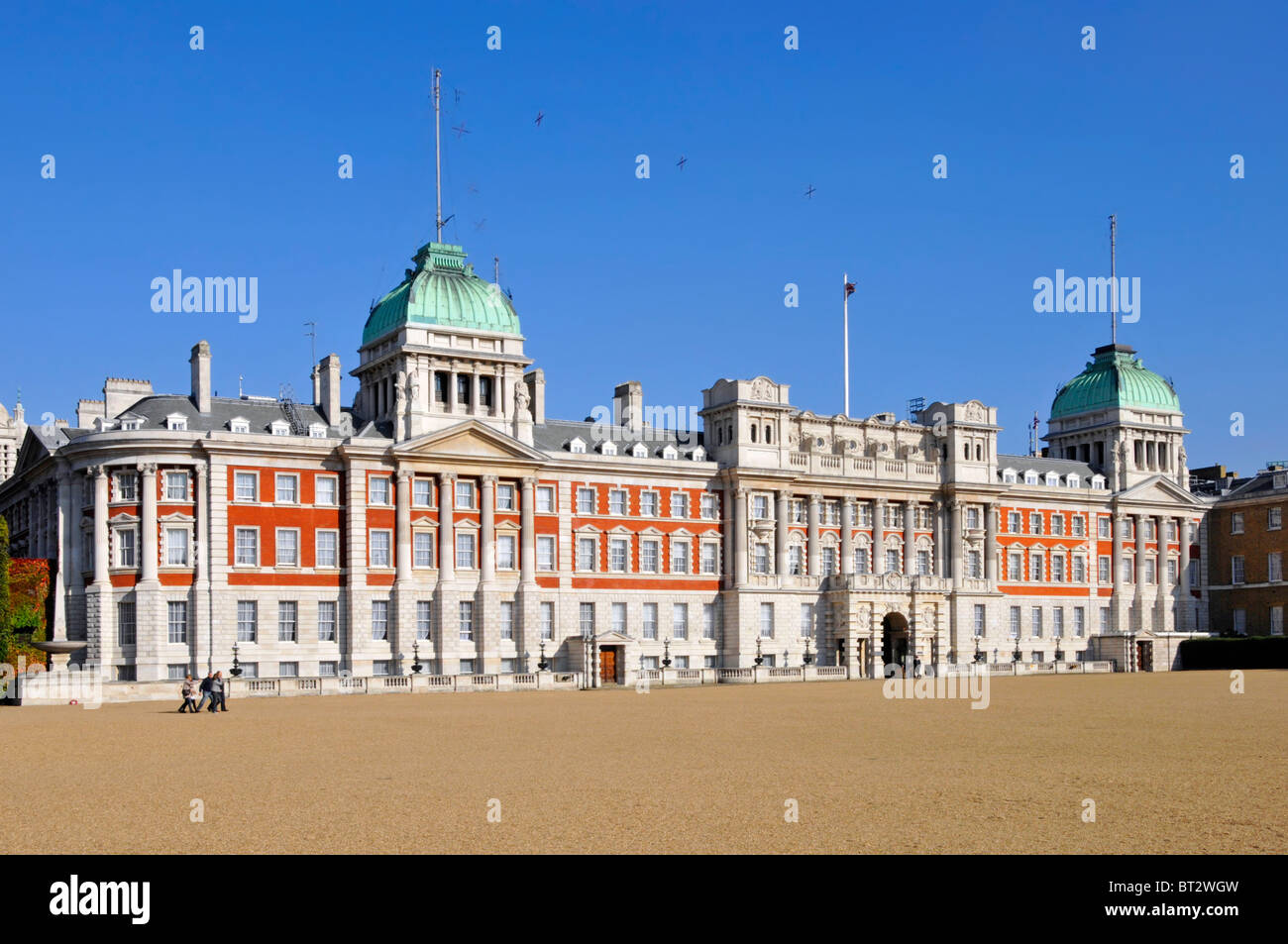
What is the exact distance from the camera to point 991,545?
94.4m

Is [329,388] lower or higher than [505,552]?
higher

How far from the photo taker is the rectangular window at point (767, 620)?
8598 cm

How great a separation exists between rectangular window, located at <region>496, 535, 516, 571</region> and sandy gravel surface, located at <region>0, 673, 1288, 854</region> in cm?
3155

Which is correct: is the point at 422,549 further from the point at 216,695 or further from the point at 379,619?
the point at 216,695

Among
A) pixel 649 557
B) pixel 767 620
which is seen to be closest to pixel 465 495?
pixel 649 557

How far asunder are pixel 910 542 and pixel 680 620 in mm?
17120

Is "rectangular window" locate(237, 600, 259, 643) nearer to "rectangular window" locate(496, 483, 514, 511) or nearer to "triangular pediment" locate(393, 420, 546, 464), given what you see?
"triangular pediment" locate(393, 420, 546, 464)

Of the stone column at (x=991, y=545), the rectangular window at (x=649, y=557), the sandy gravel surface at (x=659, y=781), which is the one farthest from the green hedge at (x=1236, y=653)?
the sandy gravel surface at (x=659, y=781)

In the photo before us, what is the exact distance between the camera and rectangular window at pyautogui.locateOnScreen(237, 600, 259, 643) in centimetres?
7188

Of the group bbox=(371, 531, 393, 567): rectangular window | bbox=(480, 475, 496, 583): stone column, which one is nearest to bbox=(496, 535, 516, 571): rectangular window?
bbox=(480, 475, 496, 583): stone column
